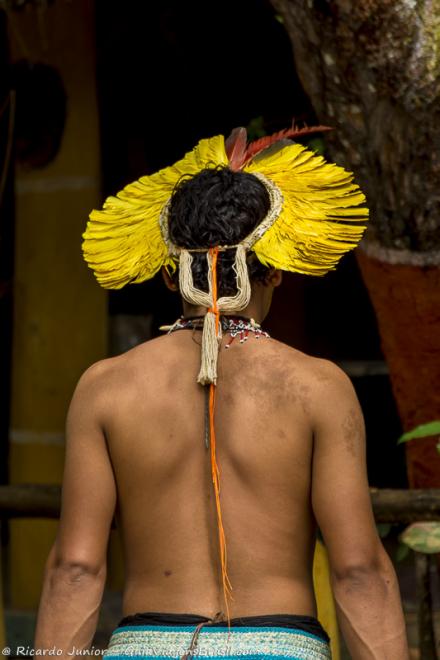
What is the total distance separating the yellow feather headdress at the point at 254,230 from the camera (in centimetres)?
250

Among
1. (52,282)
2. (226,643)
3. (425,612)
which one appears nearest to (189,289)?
(226,643)

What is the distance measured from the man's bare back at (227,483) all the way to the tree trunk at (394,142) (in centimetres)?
154

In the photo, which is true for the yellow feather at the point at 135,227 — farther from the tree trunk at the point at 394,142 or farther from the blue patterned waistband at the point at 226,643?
the tree trunk at the point at 394,142

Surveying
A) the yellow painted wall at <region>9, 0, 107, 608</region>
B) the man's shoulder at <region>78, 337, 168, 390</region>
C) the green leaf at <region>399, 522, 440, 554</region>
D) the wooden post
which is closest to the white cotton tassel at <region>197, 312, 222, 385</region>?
the man's shoulder at <region>78, 337, 168, 390</region>

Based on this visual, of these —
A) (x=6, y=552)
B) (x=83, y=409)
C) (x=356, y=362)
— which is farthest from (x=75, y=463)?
(x=6, y=552)

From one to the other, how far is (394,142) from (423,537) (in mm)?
1263

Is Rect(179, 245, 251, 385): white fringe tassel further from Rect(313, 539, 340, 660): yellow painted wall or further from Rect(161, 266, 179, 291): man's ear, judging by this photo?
Rect(313, 539, 340, 660): yellow painted wall

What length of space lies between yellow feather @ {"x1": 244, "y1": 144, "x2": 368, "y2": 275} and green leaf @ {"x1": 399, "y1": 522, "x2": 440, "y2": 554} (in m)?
0.92

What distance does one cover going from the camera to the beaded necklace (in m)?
2.46

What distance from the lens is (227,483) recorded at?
234 cm

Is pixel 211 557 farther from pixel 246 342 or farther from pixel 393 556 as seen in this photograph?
pixel 393 556

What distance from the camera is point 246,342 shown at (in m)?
2.45

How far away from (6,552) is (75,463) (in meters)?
5.34

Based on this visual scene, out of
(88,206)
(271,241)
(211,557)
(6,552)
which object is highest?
(88,206)
